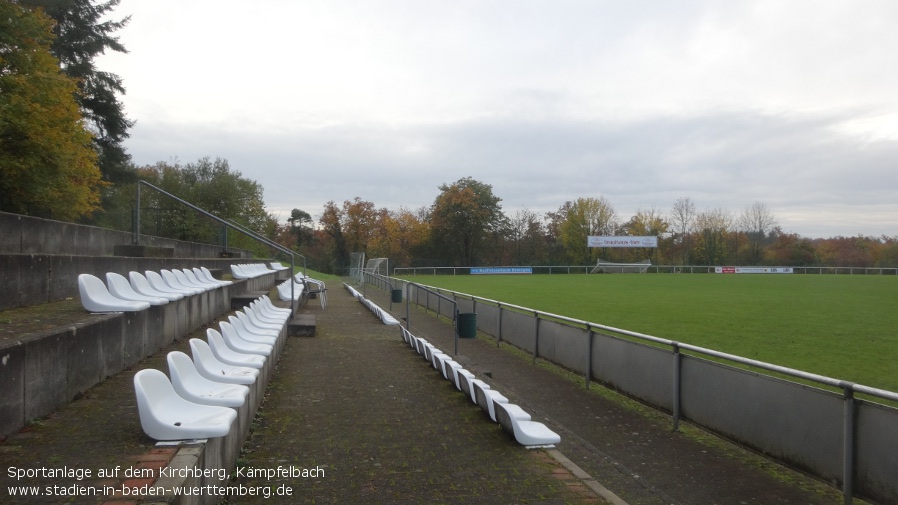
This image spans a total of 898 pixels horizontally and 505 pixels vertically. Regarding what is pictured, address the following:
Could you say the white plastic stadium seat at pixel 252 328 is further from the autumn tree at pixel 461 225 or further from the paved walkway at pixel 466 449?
the autumn tree at pixel 461 225

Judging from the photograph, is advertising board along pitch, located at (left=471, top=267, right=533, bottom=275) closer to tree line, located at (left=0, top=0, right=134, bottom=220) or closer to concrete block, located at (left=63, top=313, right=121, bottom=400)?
tree line, located at (left=0, top=0, right=134, bottom=220)

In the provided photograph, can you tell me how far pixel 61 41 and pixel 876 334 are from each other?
3311 cm

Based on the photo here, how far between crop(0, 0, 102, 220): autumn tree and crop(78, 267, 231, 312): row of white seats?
10.8 metres

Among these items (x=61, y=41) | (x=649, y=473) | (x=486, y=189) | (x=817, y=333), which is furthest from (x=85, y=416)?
(x=486, y=189)

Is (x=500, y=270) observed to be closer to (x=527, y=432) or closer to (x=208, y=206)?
A: (x=208, y=206)

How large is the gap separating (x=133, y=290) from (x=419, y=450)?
4.35m

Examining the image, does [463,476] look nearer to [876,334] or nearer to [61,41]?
[876,334]

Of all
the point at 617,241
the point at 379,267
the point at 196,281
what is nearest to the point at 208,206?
the point at 379,267

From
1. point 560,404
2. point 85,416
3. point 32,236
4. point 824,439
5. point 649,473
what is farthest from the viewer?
point 32,236

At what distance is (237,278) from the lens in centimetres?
1664

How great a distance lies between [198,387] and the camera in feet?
15.4

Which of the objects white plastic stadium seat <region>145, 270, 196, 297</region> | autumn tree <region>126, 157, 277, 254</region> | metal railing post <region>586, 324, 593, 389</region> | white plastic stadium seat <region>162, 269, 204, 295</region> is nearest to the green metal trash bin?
metal railing post <region>586, 324, 593, 389</region>

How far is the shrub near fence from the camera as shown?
4812 mm

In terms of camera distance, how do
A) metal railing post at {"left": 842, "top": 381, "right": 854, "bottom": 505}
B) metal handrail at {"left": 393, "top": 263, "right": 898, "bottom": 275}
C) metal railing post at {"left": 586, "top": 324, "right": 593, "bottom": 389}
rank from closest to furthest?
metal railing post at {"left": 842, "top": 381, "right": 854, "bottom": 505} < metal railing post at {"left": 586, "top": 324, "right": 593, "bottom": 389} < metal handrail at {"left": 393, "top": 263, "right": 898, "bottom": 275}
